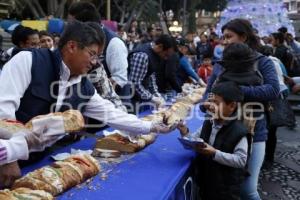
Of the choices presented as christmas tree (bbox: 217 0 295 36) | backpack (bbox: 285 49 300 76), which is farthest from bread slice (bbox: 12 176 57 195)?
christmas tree (bbox: 217 0 295 36)

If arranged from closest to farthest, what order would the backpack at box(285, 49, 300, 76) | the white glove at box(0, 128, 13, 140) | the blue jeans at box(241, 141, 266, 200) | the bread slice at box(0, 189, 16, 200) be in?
the bread slice at box(0, 189, 16, 200) → the white glove at box(0, 128, 13, 140) → the blue jeans at box(241, 141, 266, 200) → the backpack at box(285, 49, 300, 76)

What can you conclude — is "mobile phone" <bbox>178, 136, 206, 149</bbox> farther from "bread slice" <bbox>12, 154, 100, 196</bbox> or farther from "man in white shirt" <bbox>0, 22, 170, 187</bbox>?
"man in white shirt" <bbox>0, 22, 170, 187</bbox>

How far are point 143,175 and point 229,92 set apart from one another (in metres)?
0.75

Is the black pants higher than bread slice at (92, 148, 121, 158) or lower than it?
lower

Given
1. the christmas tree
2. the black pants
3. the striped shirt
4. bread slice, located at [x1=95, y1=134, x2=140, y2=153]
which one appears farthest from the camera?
the christmas tree

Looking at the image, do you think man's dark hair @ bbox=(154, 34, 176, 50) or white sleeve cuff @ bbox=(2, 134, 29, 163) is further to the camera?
man's dark hair @ bbox=(154, 34, 176, 50)

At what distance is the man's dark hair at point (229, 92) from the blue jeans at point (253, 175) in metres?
0.43

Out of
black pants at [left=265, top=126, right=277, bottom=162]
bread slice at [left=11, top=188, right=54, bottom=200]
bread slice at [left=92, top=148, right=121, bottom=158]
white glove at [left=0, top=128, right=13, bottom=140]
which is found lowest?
black pants at [left=265, top=126, right=277, bottom=162]

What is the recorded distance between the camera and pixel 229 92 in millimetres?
2672

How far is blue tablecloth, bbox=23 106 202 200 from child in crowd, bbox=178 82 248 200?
17 centimetres

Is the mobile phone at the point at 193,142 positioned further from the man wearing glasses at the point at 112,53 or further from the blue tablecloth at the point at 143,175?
the man wearing glasses at the point at 112,53

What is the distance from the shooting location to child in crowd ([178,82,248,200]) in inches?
103

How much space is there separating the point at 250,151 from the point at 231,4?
11.6 meters

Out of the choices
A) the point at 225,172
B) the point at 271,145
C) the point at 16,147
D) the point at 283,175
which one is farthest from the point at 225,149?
the point at 271,145
